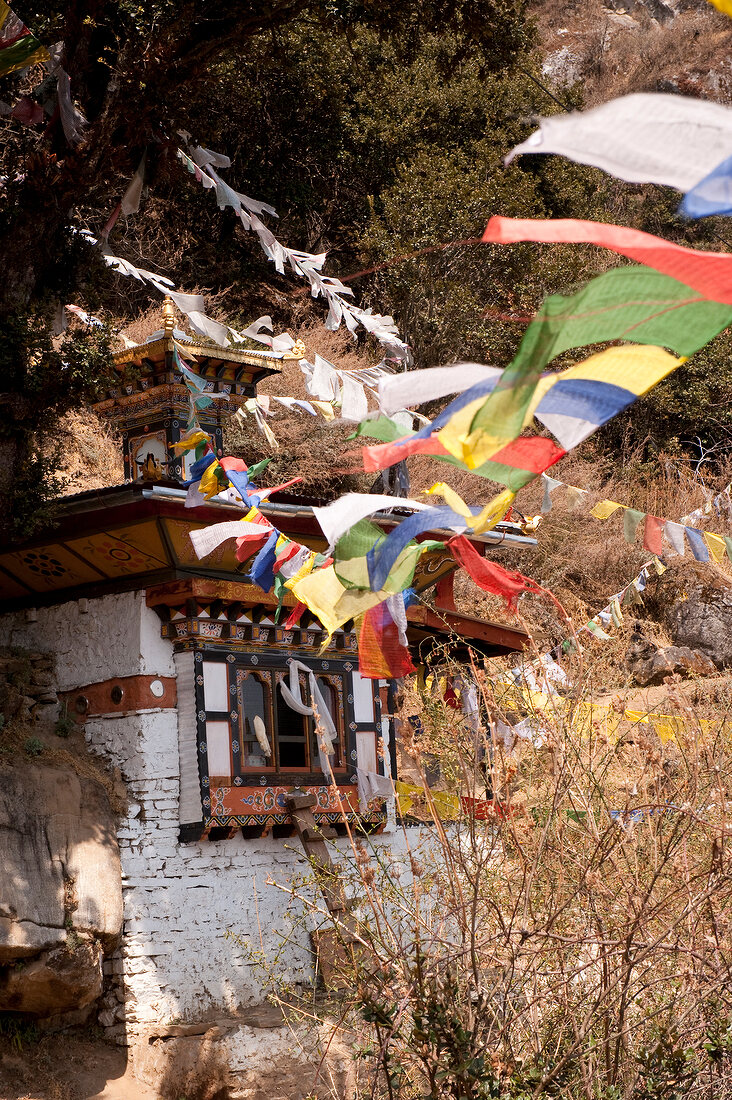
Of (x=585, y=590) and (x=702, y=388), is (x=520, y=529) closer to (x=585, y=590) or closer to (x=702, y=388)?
(x=585, y=590)

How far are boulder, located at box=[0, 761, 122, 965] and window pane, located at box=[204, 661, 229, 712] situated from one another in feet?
3.92

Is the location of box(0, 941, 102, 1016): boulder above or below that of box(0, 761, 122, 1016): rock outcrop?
below

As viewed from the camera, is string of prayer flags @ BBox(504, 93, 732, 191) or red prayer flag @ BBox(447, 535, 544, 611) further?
red prayer flag @ BBox(447, 535, 544, 611)

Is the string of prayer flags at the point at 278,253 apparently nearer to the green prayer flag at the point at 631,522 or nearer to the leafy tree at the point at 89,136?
the leafy tree at the point at 89,136

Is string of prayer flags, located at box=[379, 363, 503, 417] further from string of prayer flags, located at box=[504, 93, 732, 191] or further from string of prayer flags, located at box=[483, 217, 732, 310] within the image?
string of prayer flags, located at box=[504, 93, 732, 191]

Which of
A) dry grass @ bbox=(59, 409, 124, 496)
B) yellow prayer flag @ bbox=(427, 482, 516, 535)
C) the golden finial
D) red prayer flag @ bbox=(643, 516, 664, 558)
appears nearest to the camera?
yellow prayer flag @ bbox=(427, 482, 516, 535)

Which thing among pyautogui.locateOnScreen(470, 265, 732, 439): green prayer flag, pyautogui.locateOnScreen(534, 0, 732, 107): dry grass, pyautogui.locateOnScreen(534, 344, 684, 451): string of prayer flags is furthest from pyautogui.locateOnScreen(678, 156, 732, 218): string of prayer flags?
pyautogui.locateOnScreen(534, 0, 732, 107): dry grass

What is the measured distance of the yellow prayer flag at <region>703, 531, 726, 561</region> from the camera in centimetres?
905

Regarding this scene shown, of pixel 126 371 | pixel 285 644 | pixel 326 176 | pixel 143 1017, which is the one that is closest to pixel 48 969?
pixel 143 1017

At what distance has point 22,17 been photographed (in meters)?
10.6

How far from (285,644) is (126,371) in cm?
299

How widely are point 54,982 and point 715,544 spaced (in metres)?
6.00

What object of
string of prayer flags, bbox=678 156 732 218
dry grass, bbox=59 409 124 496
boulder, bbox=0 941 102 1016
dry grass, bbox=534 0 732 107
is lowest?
boulder, bbox=0 941 102 1016

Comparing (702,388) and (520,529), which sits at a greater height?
(702,388)
